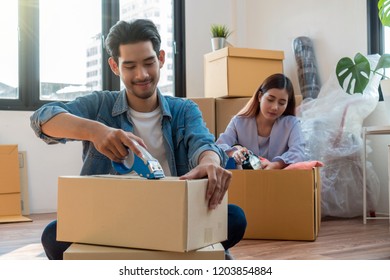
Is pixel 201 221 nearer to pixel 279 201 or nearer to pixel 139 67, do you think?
pixel 139 67

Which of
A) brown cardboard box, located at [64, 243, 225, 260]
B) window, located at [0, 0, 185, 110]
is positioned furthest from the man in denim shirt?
window, located at [0, 0, 185, 110]

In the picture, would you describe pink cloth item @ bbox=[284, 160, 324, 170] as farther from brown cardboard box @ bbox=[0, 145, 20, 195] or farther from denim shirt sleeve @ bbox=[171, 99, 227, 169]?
brown cardboard box @ bbox=[0, 145, 20, 195]

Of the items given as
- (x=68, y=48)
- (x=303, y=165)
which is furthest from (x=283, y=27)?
(x=303, y=165)

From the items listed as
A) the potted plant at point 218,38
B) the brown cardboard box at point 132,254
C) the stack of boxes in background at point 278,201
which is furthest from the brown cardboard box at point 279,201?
the potted plant at point 218,38

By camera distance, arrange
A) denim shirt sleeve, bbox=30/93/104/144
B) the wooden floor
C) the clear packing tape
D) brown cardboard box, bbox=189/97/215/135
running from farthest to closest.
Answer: brown cardboard box, bbox=189/97/215/135, the clear packing tape, the wooden floor, denim shirt sleeve, bbox=30/93/104/144

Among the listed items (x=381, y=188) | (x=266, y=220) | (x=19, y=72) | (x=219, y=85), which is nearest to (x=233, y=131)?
(x=266, y=220)

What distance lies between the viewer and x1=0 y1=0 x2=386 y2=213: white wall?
332 centimetres

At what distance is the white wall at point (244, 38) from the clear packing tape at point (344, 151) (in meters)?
0.41

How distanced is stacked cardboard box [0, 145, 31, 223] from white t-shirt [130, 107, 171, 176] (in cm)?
217

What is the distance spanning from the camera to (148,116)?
135cm

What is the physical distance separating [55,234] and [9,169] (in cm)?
231

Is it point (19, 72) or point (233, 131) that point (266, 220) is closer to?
point (233, 131)

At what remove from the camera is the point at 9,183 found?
3311mm

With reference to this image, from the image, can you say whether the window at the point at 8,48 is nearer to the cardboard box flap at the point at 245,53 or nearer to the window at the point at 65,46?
the window at the point at 65,46
